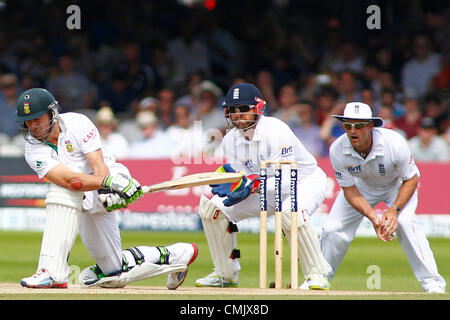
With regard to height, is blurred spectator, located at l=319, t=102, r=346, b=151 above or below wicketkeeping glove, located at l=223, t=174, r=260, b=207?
above

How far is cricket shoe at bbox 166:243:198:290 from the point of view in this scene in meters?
7.13

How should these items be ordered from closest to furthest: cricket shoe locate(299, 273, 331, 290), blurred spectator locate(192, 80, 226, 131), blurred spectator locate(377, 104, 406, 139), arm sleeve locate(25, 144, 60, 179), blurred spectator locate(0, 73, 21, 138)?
arm sleeve locate(25, 144, 60, 179)
cricket shoe locate(299, 273, 331, 290)
blurred spectator locate(377, 104, 406, 139)
blurred spectator locate(192, 80, 226, 131)
blurred spectator locate(0, 73, 21, 138)

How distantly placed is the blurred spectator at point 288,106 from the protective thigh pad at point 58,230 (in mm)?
7826

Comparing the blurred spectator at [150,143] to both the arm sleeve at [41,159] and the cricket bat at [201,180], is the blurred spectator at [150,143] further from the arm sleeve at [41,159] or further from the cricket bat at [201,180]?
the arm sleeve at [41,159]

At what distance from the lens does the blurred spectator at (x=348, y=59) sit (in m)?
15.2

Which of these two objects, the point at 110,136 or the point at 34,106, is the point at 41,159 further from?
the point at 110,136

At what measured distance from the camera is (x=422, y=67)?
15070 mm

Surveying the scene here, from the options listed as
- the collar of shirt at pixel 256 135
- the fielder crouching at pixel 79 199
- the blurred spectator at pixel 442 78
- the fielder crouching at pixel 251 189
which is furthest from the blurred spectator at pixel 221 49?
the fielder crouching at pixel 79 199

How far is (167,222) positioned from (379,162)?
6244mm

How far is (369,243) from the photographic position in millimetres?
12891

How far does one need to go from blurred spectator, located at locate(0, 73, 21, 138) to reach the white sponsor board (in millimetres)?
1980

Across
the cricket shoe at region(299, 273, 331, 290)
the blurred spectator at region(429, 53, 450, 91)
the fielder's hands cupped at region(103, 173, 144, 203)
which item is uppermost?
the blurred spectator at region(429, 53, 450, 91)

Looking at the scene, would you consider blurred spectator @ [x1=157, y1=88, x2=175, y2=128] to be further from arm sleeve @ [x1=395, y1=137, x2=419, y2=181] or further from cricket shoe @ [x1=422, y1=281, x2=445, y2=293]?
cricket shoe @ [x1=422, y1=281, x2=445, y2=293]

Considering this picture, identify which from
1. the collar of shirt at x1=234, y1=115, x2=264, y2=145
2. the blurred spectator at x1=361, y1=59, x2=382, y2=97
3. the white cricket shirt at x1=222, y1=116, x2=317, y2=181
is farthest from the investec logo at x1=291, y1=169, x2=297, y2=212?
the blurred spectator at x1=361, y1=59, x2=382, y2=97
